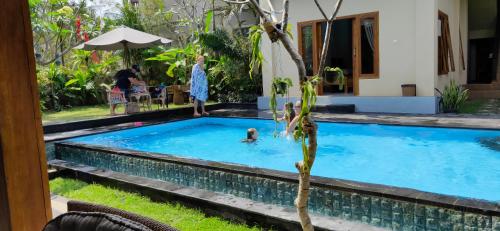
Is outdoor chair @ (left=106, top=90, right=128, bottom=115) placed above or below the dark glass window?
below

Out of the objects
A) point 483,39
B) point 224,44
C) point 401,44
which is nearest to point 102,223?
point 401,44

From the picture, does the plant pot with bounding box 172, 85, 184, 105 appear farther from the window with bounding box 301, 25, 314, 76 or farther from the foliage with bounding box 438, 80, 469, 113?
the foliage with bounding box 438, 80, 469, 113

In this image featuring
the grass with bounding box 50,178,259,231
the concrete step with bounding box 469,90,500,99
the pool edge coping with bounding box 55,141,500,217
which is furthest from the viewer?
the concrete step with bounding box 469,90,500,99

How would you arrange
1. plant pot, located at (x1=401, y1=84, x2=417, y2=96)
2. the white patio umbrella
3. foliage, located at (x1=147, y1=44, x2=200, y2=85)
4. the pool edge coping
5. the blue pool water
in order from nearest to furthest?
the pool edge coping → the blue pool water → plant pot, located at (x1=401, y1=84, x2=417, y2=96) → the white patio umbrella → foliage, located at (x1=147, y1=44, x2=200, y2=85)

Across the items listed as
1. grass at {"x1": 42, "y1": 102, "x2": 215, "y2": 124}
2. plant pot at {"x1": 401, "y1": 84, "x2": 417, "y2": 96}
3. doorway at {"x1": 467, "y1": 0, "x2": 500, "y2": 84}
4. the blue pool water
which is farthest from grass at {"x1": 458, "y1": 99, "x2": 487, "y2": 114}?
grass at {"x1": 42, "y1": 102, "x2": 215, "y2": 124}

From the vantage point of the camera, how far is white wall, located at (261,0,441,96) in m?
10.6

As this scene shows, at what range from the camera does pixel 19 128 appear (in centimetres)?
249

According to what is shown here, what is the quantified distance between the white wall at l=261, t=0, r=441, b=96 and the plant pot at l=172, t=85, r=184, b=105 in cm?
578

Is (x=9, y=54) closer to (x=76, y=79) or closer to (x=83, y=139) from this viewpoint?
(x=83, y=139)

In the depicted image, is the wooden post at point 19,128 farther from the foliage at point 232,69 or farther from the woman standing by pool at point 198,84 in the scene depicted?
the foliage at point 232,69

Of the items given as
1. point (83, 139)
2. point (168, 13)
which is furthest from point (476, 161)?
point (168, 13)

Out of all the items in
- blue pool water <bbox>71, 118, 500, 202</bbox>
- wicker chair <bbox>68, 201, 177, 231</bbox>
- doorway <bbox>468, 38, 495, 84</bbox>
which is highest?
doorway <bbox>468, 38, 495, 84</bbox>

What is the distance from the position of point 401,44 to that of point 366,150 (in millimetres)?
4223

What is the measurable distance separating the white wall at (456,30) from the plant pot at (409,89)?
56 cm
